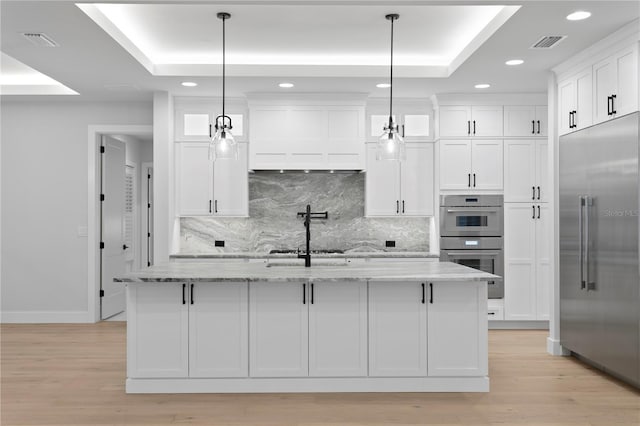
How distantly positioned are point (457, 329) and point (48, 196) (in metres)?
5.26

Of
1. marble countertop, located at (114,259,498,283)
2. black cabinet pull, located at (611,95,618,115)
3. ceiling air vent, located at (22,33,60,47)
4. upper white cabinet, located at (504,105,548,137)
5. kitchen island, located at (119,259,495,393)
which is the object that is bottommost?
kitchen island, located at (119,259,495,393)

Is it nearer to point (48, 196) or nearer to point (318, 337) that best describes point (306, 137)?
point (318, 337)

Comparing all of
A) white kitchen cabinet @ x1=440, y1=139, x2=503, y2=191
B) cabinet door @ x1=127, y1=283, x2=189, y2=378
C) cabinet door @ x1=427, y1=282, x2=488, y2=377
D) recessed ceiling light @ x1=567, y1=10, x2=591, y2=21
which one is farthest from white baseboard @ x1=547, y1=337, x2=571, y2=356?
cabinet door @ x1=127, y1=283, x2=189, y2=378

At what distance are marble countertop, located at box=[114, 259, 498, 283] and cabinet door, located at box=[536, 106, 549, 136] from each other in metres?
2.78

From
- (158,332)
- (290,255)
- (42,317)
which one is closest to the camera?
(158,332)

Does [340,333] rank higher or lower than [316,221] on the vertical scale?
lower

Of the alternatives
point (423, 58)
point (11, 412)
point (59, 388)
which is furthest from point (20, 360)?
point (423, 58)

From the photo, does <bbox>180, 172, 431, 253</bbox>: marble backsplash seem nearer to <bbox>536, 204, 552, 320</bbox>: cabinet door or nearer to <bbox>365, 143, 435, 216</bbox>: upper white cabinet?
<bbox>365, 143, 435, 216</bbox>: upper white cabinet

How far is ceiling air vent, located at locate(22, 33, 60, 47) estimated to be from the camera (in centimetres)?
414

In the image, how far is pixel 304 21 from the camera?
4.54 m

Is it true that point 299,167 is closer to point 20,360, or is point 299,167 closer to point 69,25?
point 69,25

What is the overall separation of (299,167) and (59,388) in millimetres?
3273

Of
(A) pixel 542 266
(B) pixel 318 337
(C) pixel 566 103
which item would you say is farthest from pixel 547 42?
(B) pixel 318 337

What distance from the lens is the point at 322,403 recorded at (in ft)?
12.1
